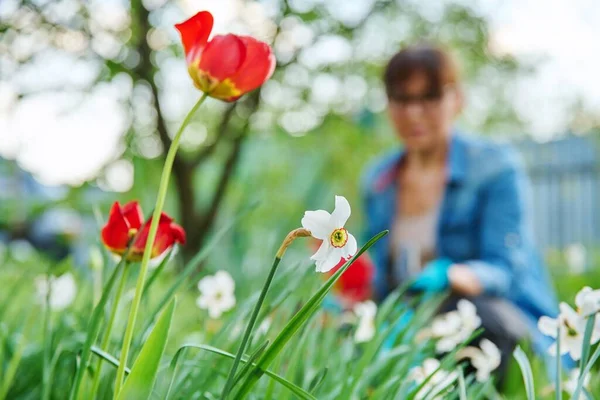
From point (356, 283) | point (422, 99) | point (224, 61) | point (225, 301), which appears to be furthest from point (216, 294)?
point (356, 283)

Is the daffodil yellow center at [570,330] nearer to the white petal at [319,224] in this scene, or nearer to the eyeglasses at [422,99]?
the white petal at [319,224]

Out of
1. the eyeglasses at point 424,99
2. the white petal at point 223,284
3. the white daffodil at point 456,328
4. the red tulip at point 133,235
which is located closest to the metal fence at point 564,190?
the eyeglasses at point 424,99

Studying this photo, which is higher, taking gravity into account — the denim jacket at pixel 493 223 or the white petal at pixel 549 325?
the white petal at pixel 549 325

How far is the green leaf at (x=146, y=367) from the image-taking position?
410 mm

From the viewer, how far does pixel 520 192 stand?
5.70 feet

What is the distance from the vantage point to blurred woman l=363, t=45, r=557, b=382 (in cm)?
167

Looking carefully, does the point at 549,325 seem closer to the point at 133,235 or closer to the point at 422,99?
the point at 133,235

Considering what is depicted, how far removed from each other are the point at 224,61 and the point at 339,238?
0.57 feet

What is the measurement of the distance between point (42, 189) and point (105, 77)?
3.97 meters

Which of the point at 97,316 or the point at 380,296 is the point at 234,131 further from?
the point at 97,316

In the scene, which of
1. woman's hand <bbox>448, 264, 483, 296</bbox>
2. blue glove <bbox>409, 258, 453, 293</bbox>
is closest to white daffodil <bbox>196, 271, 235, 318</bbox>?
blue glove <bbox>409, 258, 453, 293</bbox>

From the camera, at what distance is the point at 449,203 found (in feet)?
5.87

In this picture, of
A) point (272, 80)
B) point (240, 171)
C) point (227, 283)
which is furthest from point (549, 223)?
point (227, 283)

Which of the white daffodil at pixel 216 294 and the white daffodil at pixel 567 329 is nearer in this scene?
the white daffodil at pixel 567 329
